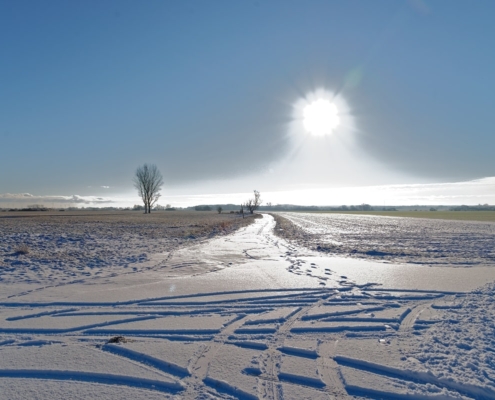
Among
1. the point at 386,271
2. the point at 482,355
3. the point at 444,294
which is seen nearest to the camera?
the point at 482,355

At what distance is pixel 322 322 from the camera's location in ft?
18.7

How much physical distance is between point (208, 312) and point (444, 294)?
223 inches

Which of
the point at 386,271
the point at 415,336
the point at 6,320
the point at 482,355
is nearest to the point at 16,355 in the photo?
the point at 6,320

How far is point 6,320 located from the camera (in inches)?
229

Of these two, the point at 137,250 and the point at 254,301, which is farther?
the point at 137,250

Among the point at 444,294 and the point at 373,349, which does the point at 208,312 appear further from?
the point at 444,294

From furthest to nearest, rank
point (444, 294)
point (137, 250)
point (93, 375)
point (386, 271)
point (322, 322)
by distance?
point (137, 250)
point (386, 271)
point (444, 294)
point (322, 322)
point (93, 375)

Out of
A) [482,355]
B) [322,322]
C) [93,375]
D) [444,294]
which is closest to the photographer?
[93,375]

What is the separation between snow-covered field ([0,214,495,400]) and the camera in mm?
3701

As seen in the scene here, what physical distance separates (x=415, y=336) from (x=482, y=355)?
35.9 inches

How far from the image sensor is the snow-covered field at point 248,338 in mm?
3701

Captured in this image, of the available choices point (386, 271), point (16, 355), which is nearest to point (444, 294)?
point (386, 271)

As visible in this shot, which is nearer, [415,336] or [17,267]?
[415,336]

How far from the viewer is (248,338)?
5.01 metres
